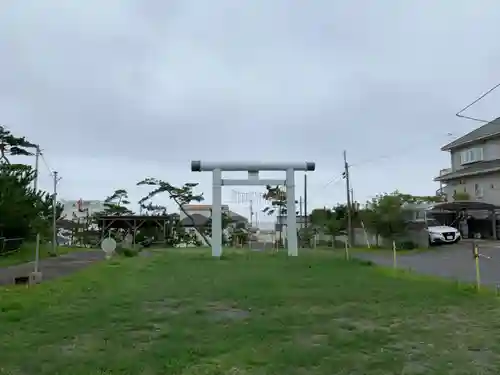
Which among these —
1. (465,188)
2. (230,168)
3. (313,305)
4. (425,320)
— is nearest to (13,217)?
(230,168)

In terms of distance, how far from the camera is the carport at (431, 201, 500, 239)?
2887 cm

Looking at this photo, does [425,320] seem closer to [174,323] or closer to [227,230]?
[174,323]

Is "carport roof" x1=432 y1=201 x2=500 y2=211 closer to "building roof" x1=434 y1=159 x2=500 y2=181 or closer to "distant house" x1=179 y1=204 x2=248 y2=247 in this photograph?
"building roof" x1=434 y1=159 x2=500 y2=181

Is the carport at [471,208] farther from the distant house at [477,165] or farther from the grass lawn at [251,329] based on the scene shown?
the grass lawn at [251,329]

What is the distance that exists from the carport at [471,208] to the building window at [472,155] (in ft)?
11.7

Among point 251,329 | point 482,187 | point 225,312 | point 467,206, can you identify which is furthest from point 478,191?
point 251,329

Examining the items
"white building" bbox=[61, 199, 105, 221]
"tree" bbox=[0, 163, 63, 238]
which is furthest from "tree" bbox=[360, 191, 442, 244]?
"white building" bbox=[61, 199, 105, 221]

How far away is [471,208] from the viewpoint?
29953mm

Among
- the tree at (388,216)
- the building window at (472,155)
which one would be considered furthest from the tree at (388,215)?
the building window at (472,155)

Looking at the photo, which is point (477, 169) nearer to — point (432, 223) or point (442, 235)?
point (432, 223)

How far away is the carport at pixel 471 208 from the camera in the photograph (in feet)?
94.7

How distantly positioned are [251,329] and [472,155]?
30.6 meters

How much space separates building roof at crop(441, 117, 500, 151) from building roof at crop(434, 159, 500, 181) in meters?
1.50

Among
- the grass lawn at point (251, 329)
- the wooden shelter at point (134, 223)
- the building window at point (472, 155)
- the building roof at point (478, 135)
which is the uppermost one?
the building roof at point (478, 135)
